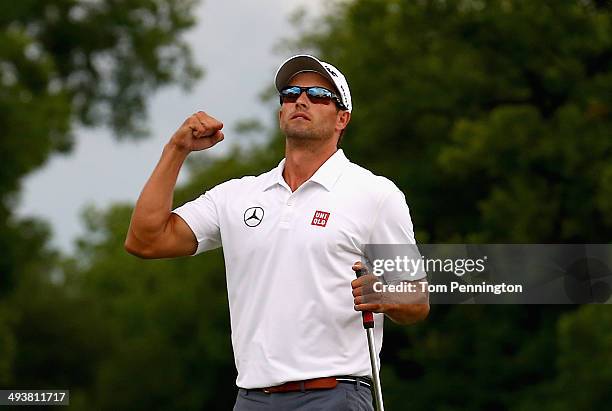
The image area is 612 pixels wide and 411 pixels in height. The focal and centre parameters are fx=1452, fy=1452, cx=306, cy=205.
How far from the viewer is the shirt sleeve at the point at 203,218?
6.09 m

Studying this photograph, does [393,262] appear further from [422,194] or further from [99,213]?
[99,213]

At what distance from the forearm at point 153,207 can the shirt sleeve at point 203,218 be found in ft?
0.33

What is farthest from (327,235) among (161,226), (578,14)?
(578,14)

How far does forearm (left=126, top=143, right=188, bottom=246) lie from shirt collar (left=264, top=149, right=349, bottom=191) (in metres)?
0.41

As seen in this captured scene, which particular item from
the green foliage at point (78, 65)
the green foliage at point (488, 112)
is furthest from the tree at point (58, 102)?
the green foliage at point (488, 112)

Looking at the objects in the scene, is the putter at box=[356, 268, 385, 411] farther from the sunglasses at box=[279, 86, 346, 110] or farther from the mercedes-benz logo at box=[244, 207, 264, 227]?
the sunglasses at box=[279, 86, 346, 110]

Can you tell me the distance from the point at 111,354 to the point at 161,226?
37.5m

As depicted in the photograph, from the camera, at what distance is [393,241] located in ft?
18.9

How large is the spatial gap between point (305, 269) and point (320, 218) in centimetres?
23

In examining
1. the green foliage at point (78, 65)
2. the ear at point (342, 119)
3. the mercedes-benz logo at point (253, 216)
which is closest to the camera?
the mercedes-benz logo at point (253, 216)

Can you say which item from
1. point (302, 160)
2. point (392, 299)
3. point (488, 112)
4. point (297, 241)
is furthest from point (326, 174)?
point (488, 112)

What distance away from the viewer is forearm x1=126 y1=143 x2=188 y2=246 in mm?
5988

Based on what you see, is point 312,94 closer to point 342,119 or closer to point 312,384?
point 342,119

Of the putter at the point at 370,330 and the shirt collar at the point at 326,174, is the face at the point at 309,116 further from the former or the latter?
the putter at the point at 370,330
